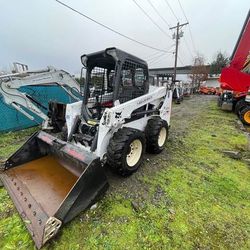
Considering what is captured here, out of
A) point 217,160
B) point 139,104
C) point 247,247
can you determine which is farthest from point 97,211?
point 217,160

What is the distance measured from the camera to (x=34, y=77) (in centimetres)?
530

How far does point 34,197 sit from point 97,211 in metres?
0.88

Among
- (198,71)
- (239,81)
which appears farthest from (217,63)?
(239,81)

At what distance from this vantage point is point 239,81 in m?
9.47

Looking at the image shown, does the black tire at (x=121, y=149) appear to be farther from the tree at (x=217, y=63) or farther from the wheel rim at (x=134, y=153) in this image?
the tree at (x=217, y=63)

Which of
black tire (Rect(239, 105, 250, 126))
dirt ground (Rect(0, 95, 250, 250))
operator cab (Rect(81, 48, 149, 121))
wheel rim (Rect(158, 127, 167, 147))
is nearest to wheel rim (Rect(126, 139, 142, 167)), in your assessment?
dirt ground (Rect(0, 95, 250, 250))

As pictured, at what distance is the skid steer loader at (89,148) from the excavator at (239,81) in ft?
16.4

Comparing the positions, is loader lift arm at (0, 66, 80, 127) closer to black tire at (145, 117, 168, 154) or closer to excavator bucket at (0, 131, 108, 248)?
excavator bucket at (0, 131, 108, 248)

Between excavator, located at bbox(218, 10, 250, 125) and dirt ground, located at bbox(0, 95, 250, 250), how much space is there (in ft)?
16.5

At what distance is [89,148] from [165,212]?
63.7 inches

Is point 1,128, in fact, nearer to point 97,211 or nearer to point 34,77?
point 34,77

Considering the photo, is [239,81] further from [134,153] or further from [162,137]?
[134,153]

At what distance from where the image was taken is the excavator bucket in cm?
221

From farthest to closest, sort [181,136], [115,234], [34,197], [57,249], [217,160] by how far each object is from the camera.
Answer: [181,136] → [217,160] → [34,197] → [115,234] → [57,249]
